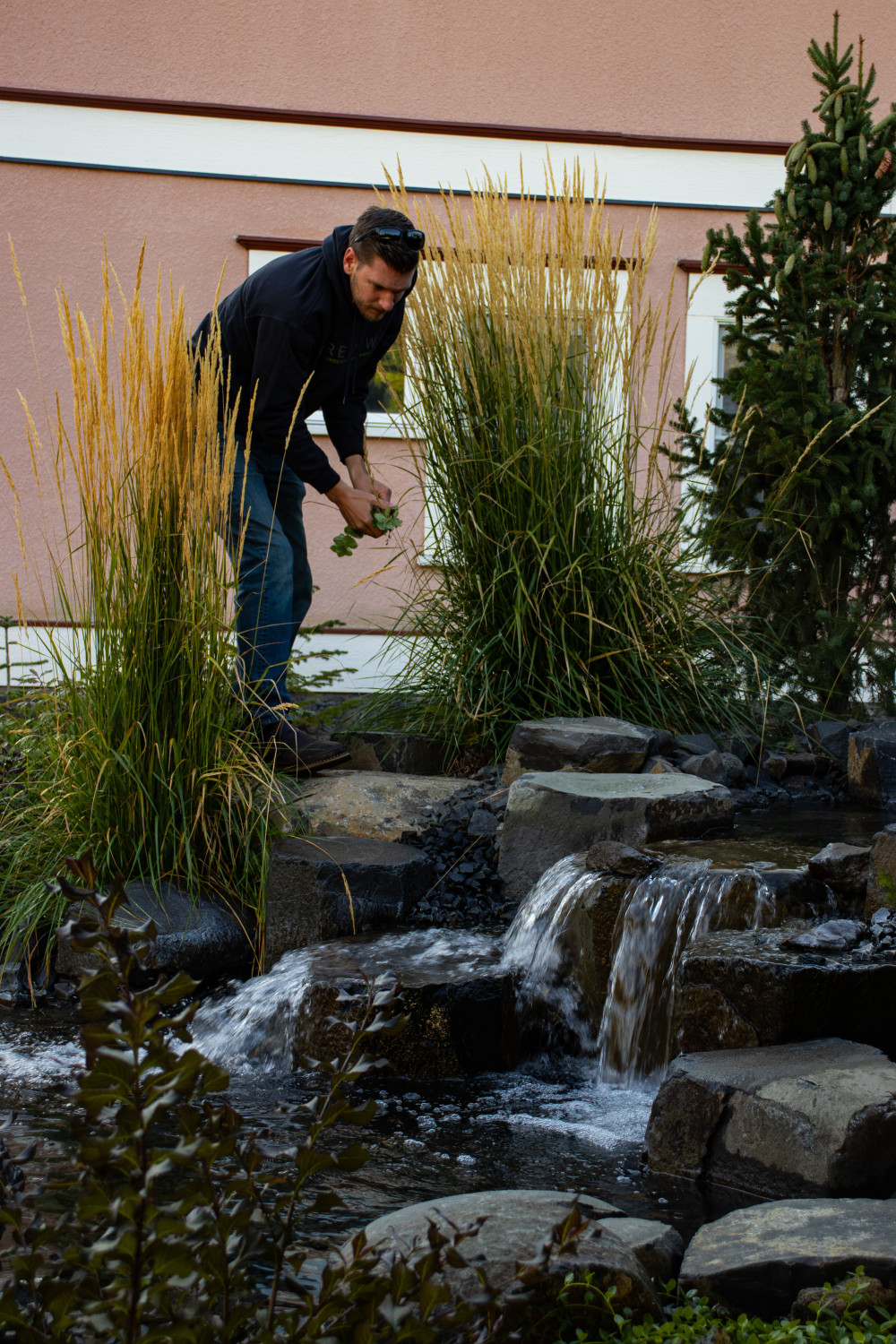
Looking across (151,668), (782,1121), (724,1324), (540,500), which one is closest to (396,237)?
(540,500)

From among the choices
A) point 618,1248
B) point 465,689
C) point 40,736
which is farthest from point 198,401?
point 618,1248

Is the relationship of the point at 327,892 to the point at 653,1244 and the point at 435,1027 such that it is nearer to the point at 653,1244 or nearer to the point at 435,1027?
the point at 435,1027

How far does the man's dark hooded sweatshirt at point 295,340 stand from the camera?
141 inches

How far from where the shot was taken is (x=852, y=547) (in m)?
4.61

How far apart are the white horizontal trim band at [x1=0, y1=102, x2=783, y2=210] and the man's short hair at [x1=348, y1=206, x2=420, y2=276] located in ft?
11.8

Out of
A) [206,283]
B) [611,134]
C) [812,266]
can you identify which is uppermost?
[611,134]

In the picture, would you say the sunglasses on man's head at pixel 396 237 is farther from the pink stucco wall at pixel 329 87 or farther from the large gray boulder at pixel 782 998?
the pink stucco wall at pixel 329 87

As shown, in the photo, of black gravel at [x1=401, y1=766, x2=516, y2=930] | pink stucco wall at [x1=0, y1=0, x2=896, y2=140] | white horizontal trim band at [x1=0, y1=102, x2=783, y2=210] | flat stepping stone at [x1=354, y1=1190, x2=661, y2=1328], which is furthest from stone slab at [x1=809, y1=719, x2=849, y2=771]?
pink stucco wall at [x1=0, y1=0, x2=896, y2=140]

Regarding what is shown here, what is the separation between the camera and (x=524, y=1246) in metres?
1.46

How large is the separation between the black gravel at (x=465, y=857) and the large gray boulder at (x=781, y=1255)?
1689 mm

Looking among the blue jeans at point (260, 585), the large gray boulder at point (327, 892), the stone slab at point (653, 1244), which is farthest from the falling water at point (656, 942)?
the blue jeans at point (260, 585)

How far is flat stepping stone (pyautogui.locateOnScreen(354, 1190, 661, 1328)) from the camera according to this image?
4.66 ft

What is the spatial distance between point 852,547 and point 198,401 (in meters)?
2.77

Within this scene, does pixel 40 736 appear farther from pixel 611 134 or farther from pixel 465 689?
pixel 611 134
